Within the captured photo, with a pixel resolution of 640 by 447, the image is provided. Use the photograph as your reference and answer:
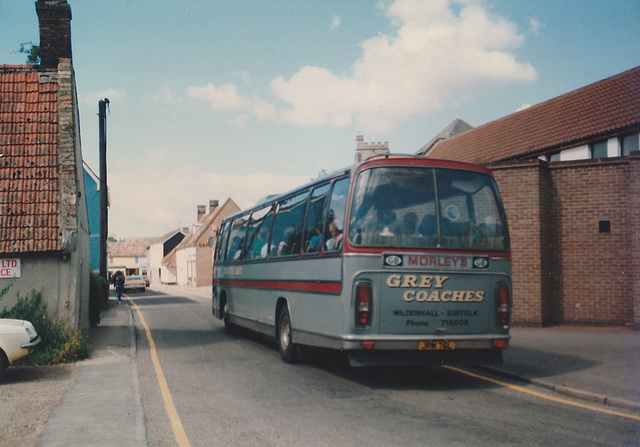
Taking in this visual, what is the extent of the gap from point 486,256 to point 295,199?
3852mm

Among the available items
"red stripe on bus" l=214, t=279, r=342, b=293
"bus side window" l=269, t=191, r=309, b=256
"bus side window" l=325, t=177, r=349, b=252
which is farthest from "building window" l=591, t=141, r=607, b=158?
"bus side window" l=325, t=177, r=349, b=252

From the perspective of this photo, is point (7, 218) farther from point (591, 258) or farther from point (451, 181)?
point (591, 258)

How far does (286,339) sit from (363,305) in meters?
3.23

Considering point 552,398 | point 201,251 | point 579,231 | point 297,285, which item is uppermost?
point 201,251

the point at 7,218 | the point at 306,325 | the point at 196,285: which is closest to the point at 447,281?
the point at 306,325

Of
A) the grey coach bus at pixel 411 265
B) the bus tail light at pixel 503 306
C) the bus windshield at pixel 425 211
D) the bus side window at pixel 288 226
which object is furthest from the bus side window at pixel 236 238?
the bus tail light at pixel 503 306

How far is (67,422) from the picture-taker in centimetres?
693

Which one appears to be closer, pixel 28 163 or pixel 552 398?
pixel 552 398

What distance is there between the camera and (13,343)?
9469 millimetres

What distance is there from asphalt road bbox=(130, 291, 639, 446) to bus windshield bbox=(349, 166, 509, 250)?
2.06 metres

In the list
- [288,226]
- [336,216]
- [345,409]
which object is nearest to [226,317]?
[288,226]

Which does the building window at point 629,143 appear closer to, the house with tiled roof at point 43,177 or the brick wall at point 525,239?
the brick wall at point 525,239

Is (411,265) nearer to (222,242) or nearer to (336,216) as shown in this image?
(336,216)

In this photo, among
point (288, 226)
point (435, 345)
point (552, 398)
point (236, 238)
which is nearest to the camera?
point (552, 398)
